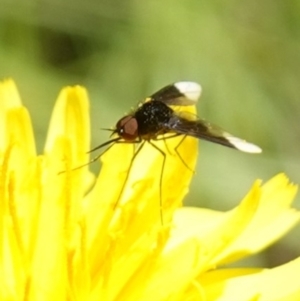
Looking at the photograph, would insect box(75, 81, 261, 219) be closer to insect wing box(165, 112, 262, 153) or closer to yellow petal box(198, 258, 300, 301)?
insect wing box(165, 112, 262, 153)

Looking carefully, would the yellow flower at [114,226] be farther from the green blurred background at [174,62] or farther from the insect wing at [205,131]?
the green blurred background at [174,62]

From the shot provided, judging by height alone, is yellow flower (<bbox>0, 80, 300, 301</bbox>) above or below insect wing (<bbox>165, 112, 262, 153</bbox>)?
below

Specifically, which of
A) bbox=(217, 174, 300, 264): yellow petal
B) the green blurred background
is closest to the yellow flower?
bbox=(217, 174, 300, 264): yellow petal

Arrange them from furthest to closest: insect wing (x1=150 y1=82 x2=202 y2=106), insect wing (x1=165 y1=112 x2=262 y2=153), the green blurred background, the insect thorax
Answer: the green blurred background, insect wing (x1=150 y1=82 x2=202 y2=106), the insect thorax, insect wing (x1=165 y1=112 x2=262 y2=153)

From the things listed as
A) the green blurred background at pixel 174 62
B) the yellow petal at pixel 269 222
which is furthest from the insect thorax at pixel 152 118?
the green blurred background at pixel 174 62

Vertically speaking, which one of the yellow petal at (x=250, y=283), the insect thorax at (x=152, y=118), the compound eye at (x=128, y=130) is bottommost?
the yellow petal at (x=250, y=283)

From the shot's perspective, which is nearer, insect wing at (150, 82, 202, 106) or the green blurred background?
insect wing at (150, 82, 202, 106)


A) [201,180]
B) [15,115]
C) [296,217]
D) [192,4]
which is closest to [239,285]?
[296,217]
